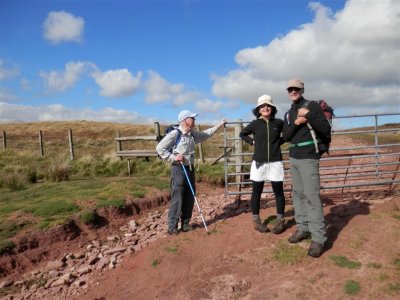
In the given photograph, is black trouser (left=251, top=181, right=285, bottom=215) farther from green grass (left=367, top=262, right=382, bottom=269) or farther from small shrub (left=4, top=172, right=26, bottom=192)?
small shrub (left=4, top=172, right=26, bottom=192)

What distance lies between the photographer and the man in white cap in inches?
244

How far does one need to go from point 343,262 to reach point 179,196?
107 inches

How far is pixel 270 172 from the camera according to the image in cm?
577

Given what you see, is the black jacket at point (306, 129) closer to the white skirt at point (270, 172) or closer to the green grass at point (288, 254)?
the white skirt at point (270, 172)

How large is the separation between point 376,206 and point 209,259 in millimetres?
3140

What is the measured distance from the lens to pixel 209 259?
5461 mm

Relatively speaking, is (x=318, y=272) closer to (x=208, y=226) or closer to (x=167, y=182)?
(x=208, y=226)

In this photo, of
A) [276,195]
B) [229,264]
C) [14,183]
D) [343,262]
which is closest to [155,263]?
[229,264]

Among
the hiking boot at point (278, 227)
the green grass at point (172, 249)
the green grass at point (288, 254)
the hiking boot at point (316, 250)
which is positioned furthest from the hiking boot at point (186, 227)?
the hiking boot at point (316, 250)

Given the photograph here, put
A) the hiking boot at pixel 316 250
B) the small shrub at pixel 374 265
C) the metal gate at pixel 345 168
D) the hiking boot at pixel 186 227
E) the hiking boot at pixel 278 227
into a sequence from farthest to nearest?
the metal gate at pixel 345 168, the hiking boot at pixel 186 227, the hiking boot at pixel 278 227, the hiking boot at pixel 316 250, the small shrub at pixel 374 265

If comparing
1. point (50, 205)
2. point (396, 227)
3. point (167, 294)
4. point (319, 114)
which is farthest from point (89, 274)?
point (396, 227)

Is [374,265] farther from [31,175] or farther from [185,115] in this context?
[31,175]

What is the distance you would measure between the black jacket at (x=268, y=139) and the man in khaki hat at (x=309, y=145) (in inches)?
18.9

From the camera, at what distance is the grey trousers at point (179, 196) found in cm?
638
